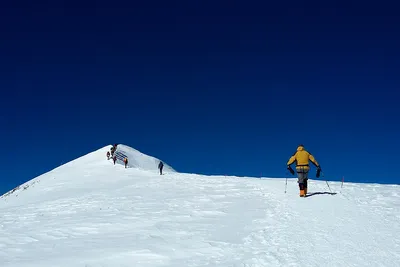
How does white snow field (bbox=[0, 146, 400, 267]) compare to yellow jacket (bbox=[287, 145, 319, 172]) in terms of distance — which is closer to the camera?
white snow field (bbox=[0, 146, 400, 267])

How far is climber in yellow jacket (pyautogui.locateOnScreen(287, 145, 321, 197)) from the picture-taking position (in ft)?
48.2

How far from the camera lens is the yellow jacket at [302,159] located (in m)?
14.9

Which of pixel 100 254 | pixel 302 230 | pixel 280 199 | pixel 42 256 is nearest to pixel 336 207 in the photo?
pixel 280 199

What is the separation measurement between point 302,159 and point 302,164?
209 millimetres

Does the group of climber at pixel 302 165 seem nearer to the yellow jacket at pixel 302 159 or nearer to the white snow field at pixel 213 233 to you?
the yellow jacket at pixel 302 159

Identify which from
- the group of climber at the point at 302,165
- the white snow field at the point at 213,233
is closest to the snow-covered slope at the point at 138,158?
the group of climber at the point at 302,165

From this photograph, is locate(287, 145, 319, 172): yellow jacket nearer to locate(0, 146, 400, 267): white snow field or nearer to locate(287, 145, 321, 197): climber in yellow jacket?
locate(287, 145, 321, 197): climber in yellow jacket

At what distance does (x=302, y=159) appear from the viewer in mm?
15023

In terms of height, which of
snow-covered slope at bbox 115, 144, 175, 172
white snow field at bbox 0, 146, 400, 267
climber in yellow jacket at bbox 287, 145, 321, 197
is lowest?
white snow field at bbox 0, 146, 400, 267

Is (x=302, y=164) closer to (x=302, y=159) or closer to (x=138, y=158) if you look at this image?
(x=302, y=159)

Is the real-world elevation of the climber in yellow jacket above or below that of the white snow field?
above

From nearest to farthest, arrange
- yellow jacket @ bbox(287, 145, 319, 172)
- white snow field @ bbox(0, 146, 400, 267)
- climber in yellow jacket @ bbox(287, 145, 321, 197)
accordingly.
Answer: white snow field @ bbox(0, 146, 400, 267)
climber in yellow jacket @ bbox(287, 145, 321, 197)
yellow jacket @ bbox(287, 145, 319, 172)

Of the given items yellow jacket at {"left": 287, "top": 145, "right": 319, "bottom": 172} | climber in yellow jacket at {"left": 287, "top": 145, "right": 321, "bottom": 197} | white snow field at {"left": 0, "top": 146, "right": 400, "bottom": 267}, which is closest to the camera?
white snow field at {"left": 0, "top": 146, "right": 400, "bottom": 267}

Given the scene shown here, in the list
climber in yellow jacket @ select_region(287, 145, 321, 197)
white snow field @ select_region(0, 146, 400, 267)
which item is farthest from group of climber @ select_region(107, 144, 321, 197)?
white snow field @ select_region(0, 146, 400, 267)
